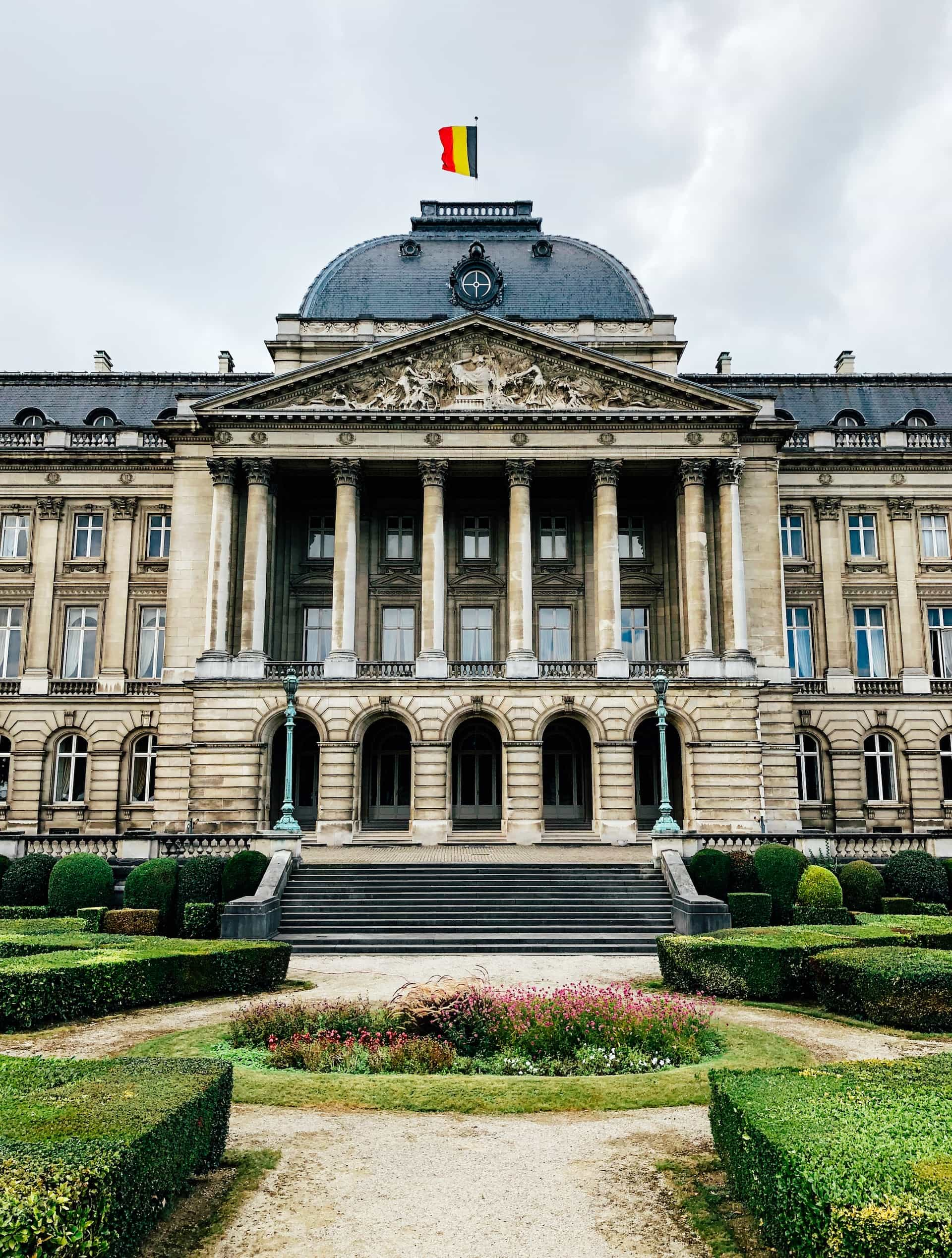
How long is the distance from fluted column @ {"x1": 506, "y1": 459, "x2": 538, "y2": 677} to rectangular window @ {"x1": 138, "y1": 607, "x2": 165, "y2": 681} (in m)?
17.1

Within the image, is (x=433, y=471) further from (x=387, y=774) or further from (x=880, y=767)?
(x=880, y=767)

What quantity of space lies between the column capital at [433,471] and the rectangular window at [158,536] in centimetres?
1419

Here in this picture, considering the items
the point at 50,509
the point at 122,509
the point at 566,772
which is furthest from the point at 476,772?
the point at 50,509

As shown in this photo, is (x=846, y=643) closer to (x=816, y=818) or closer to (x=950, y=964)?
(x=816, y=818)

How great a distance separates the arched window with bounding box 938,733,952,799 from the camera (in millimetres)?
48375

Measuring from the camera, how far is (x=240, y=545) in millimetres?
44094

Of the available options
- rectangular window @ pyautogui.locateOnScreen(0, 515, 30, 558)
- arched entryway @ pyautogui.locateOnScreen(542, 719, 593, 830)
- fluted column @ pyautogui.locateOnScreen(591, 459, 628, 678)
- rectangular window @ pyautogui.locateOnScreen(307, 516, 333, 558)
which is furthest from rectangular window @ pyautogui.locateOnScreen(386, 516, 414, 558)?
rectangular window @ pyautogui.locateOnScreen(0, 515, 30, 558)

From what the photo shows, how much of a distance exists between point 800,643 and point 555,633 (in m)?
12.3

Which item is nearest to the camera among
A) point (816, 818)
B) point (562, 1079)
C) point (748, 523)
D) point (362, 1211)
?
point (362, 1211)

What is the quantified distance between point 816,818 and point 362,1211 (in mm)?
42218

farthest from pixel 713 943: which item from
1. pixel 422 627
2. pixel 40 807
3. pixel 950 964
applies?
pixel 40 807

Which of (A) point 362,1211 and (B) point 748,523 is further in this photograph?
(B) point 748,523

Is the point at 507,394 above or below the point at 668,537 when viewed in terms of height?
above

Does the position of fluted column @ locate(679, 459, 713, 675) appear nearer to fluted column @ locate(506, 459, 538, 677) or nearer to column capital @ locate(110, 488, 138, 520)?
fluted column @ locate(506, 459, 538, 677)
